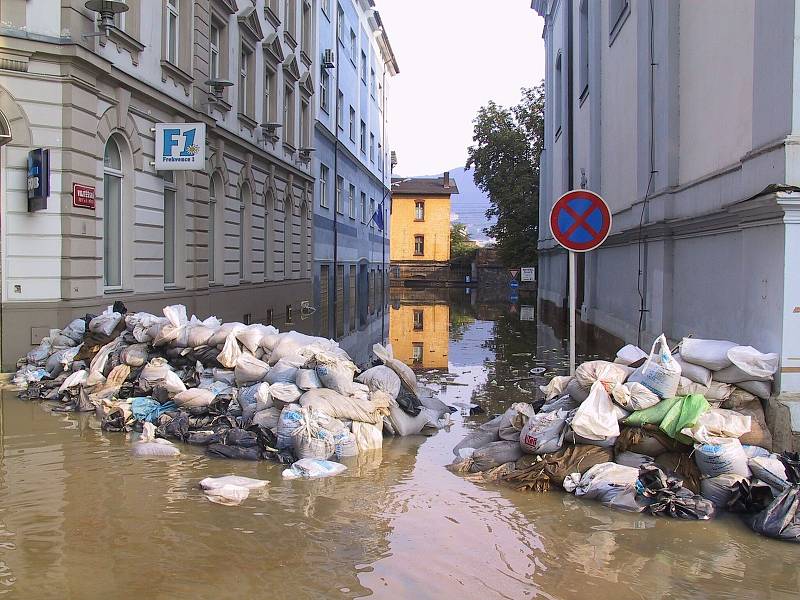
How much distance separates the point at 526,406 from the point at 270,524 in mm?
2588

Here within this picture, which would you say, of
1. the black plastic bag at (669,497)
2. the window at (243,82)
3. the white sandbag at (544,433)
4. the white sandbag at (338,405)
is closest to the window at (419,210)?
the window at (243,82)

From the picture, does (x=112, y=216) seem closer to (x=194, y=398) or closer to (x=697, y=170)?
(x=194, y=398)

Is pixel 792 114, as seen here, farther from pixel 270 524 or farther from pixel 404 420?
pixel 270 524

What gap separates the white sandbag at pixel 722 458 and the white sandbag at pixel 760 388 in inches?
27.1

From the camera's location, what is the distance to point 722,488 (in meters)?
4.95

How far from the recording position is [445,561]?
13.4ft

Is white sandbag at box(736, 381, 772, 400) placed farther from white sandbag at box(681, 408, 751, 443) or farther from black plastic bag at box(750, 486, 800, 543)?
black plastic bag at box(750, 486, 800, 543)

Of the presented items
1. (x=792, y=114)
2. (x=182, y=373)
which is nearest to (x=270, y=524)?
(x=182, y=373)

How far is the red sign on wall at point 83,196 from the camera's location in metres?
10.3

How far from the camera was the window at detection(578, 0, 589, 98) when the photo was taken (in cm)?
2227

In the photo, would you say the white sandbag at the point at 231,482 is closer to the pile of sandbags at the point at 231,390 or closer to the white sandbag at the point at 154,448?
the pile of sandbags at the point at 231,390

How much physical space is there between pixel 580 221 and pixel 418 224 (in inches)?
2381

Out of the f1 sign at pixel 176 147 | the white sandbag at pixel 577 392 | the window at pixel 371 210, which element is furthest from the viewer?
the window at pixel 371 210

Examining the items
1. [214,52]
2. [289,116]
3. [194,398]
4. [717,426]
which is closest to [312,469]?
[194,398]
